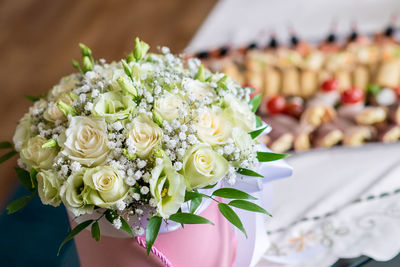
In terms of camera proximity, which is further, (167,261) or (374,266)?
(374,266)

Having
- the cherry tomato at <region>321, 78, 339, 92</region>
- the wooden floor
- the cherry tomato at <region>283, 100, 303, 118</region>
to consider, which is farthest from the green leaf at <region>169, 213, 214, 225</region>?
the wooden floor

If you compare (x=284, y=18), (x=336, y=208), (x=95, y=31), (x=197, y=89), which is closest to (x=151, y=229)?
(x=197, y=89)

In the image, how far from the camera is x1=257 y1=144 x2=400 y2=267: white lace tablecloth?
3.57 feet

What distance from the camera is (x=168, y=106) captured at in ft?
2.50

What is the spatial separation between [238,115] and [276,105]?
0.92 metres

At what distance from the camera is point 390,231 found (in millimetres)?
1093

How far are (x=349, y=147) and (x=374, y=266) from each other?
0.53 m

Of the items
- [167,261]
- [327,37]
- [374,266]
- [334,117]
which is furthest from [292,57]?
[167,261]

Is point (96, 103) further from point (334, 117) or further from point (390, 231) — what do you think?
point (334, 117)

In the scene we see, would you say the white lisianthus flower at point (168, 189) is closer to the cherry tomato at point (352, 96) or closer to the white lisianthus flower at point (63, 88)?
the white lisianthus flower at point (63, 88)

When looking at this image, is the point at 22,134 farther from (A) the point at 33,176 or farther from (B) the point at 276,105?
(B) the point at 276,105

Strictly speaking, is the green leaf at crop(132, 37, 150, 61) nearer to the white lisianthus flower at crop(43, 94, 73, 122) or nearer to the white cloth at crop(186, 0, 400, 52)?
the white lisianthus flower at crop(43, 94, 73, 122)

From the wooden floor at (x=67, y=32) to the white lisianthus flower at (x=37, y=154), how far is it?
237 centimetres

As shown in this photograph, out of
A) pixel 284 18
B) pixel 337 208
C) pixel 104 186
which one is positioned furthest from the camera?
pixel 284 18
